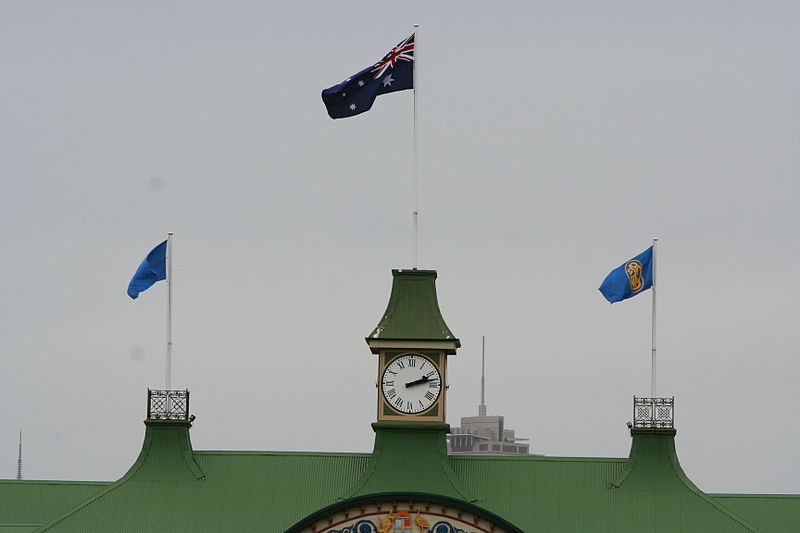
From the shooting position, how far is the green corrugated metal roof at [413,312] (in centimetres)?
6956

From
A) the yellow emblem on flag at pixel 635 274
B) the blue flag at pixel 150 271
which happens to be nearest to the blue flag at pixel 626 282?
the yellow emblem on flag at pixel 635 274

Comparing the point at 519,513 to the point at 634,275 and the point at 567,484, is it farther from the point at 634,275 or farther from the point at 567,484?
the point at 634,275

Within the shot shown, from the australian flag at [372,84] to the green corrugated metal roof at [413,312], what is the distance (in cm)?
582

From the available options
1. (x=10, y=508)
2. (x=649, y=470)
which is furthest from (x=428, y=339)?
(x=10, y=508)

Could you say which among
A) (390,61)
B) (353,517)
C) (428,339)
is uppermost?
(390,61)

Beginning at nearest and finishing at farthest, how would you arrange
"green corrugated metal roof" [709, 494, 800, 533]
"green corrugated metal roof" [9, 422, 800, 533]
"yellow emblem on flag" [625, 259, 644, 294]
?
"green corrugated metal roof" [9, 422, 800, 533] → "green corrugated metal roof" [709, 494, 800, 533] → "yellow emblem on flag" [625, 259, 644, 294]

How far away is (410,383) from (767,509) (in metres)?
12.8

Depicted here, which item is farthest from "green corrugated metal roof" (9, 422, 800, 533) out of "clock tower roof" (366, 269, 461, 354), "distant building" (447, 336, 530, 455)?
"distant building" (447, 336, 530, 455)

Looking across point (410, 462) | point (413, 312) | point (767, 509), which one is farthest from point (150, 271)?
point (767, 509)

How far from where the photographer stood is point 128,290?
7300 cm

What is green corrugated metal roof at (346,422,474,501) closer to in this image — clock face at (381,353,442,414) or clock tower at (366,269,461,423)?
clock tower at (366,269,461,423)

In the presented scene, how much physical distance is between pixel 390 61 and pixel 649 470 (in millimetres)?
16464

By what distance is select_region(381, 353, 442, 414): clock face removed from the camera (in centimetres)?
6944

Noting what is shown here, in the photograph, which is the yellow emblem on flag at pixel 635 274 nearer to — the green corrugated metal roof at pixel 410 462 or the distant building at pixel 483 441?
the green corrugated metal roof at pixel 410 462
